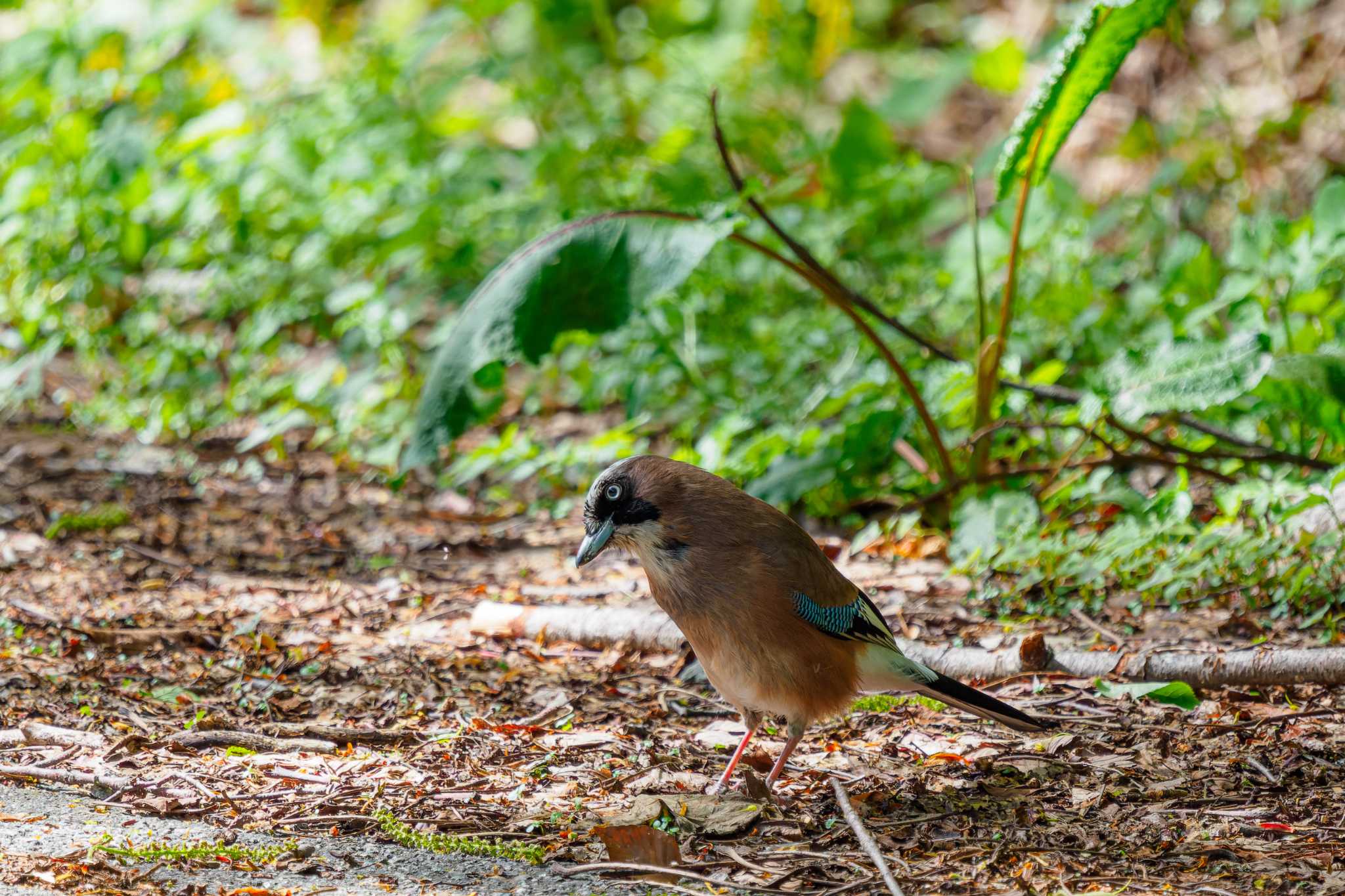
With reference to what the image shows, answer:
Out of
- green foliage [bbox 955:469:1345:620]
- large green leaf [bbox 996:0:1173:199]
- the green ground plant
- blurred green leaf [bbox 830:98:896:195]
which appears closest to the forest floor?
green foliage [bbox 955:469:1345:620]

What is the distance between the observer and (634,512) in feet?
11.9

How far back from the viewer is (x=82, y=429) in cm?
648

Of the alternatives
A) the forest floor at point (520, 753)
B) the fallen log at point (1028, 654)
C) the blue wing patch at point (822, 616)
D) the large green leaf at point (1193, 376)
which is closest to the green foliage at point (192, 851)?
the forest floor at point (520, 753)

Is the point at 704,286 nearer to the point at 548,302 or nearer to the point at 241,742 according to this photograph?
the point at 548,302

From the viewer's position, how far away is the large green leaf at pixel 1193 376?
13.1 feet

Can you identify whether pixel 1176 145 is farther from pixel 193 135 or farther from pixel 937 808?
pixel 937 808

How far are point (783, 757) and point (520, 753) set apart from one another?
0.70 metres

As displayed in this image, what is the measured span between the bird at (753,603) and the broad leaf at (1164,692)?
0.23m

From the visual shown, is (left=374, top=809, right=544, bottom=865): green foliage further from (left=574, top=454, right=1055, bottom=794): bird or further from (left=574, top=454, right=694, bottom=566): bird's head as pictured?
(left=574, top=454, right=694, bottom=566): bird's head

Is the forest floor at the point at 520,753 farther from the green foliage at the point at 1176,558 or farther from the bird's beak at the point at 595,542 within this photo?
the bird's beak at the point at 595,542

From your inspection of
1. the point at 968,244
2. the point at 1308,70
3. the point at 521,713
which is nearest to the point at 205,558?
the point at 521,713

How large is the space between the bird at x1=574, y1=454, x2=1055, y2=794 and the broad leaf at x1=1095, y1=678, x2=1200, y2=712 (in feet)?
0.75

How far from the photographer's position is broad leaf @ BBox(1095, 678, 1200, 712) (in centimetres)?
364

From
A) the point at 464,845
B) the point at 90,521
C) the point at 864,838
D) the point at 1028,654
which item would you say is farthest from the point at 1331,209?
the point at 90,521
